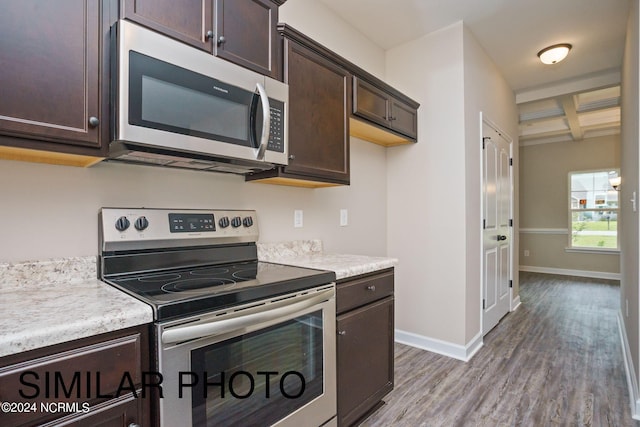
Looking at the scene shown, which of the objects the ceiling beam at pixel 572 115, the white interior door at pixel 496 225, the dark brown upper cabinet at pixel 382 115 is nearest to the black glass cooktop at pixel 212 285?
the dark brown upper cabinet at pixel 382 115

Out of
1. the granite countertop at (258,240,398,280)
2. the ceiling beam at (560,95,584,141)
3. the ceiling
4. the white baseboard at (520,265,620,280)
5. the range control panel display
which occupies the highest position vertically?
the ceiling

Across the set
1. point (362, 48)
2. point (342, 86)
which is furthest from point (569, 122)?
point (342, 86)

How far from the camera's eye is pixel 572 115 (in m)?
5.16

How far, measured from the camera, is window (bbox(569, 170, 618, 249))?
630 centimetres

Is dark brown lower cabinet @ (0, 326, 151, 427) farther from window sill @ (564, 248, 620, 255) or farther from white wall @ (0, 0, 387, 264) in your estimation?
window sill @ (564, 248, 620, 255)

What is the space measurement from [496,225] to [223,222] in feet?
9.97

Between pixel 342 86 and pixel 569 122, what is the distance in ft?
17.1

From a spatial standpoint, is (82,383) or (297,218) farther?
(297,218)

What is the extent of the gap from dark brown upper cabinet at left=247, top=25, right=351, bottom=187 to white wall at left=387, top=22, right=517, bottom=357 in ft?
3.81

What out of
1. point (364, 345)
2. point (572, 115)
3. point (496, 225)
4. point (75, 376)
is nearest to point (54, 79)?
point (75, 376)

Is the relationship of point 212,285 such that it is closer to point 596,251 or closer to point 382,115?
point 382,115

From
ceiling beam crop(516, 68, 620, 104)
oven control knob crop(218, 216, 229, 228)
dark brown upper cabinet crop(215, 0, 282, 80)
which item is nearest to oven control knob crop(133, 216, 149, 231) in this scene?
oven control knob crop(218, 216, 229, 228)

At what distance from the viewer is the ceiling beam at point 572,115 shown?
452 centimetres

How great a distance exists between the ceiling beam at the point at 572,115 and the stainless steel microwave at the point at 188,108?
14.6ft
